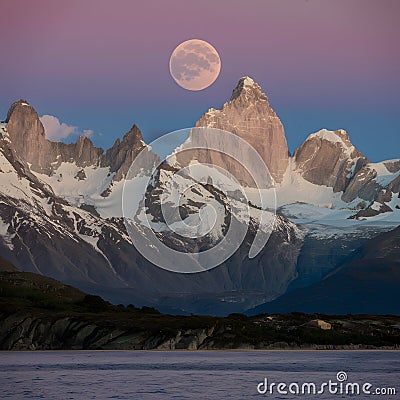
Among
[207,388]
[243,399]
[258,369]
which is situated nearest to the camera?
[243,399]

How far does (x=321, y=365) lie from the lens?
18975cm

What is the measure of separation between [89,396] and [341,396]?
3364cm

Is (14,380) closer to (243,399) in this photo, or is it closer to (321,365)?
(243,399)

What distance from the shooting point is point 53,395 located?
126 metres

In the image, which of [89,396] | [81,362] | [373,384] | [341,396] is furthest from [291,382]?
[81,362]

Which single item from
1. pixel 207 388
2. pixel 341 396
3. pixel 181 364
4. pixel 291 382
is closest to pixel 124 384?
pixel 207 388

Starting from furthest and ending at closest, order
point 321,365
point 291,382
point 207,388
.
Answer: point 321,365 < point 291,382 < point 207,388

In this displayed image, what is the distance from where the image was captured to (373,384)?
141125 millimetres

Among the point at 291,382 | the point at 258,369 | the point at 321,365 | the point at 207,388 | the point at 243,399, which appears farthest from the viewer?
the point at 321,365

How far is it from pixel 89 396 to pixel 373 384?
44.3 m

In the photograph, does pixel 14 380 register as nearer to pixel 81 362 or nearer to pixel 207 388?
pixel 207 388

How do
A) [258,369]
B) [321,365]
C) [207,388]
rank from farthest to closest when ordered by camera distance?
[321,365] → [258,369] → [207,388]

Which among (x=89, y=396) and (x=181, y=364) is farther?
(x=181, y=364)

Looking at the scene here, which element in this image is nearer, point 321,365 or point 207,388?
A: point 207,388
